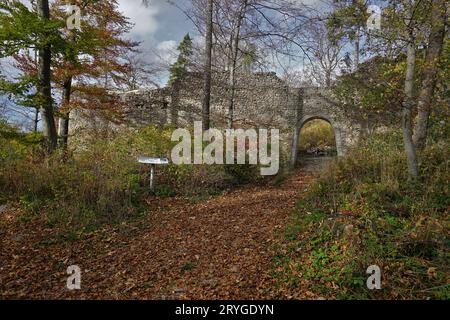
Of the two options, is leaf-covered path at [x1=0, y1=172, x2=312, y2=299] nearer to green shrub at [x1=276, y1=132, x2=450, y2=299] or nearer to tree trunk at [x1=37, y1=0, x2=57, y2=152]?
green shrub at [x1=276, y1=132, x2=450, y2=299]

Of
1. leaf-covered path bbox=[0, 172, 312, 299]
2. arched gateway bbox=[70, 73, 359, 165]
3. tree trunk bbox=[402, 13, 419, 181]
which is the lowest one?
leaf-covered path bbox=[0, 172, 312, 299]

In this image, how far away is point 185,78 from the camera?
14.6 m

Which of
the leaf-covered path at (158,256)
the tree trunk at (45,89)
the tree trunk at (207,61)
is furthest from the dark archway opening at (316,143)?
the tree trunk at (45,89)

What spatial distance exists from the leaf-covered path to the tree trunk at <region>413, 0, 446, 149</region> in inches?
127

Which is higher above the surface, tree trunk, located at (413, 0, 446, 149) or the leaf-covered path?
tree trunk, located at (413, 0, 446, 149)

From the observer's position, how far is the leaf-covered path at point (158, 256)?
3168 mm

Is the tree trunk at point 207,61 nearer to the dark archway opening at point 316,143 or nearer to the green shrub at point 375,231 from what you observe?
the green shrub at point 375,231

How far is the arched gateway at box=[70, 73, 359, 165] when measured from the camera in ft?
42.5

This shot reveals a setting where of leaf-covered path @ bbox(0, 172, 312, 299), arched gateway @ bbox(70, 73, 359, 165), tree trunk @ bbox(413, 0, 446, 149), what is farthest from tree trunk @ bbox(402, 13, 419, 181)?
arched gateway @ bbox(70, 73, 359, 165)

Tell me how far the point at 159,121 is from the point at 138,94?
1.79 metres

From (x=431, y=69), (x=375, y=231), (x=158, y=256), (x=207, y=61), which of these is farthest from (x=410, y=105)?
(x=207, y=61)

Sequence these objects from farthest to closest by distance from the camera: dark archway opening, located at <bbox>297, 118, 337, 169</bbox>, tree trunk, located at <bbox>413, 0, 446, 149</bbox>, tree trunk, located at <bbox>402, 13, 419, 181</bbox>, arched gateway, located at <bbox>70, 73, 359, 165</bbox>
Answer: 1. dark archway opening, located at <bbox>297, 118, 337, 169</bbox>
2. arched gateway, located at <bbox>70, 73, 359, 165</bbox>
3. tree trunk, located at <bbox>413, 0, 446, 149</bbox>
4. tree trunk, located at <bbox>402, 13, 419, 181</bbox>

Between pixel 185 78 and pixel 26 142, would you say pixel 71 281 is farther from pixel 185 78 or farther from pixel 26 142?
pixel 185 78

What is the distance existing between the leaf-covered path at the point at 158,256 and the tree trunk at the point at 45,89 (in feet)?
9.37
